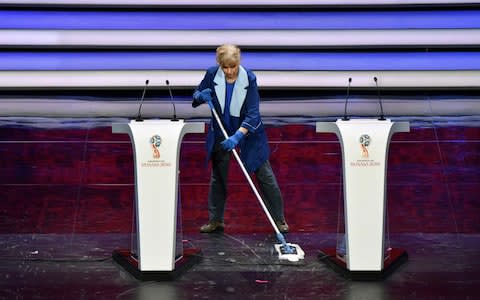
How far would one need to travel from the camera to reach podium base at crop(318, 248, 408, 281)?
4105 millimetres

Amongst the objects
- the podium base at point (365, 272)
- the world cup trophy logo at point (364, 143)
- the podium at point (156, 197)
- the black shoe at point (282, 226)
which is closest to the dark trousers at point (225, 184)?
the black shoe at point (282, 226)

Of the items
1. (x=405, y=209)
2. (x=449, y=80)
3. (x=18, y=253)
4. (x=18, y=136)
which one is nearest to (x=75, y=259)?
(x=18, y=253)

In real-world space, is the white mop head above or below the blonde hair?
below

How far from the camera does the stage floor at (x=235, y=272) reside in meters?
3.89

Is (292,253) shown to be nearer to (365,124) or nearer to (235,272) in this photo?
(235,272)

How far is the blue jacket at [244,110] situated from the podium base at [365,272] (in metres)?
0.85

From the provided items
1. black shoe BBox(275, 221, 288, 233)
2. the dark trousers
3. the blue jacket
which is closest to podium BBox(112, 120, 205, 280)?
the blue jacket

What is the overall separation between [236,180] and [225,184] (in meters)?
1.30

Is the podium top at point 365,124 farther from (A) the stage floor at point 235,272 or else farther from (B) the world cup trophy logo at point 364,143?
(A) the stage floor at point 235,272

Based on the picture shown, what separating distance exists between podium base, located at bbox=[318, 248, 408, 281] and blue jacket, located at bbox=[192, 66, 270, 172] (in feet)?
2.79

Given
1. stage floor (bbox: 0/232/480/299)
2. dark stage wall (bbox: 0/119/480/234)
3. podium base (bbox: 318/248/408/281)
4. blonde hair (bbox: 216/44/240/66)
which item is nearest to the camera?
stage floor (bbox: 0/232/480/299)

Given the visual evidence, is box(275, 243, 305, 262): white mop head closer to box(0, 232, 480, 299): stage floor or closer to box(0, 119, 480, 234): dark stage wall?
box(0, 232, 480, 299): stage floor

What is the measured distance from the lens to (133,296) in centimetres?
383

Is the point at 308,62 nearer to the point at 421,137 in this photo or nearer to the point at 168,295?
the point at 421,137
